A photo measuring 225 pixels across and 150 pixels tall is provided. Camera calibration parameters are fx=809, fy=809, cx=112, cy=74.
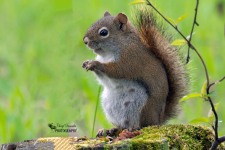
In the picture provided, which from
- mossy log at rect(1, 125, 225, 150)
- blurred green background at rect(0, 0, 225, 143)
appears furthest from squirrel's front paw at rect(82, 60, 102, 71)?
mossy log at rect(1, 125, 225, 150)

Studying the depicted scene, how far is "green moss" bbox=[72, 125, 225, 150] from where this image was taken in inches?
145

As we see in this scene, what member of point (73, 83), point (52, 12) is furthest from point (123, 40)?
point (52, 12)

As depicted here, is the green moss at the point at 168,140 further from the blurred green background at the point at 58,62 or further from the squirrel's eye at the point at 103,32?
the squirrel's eye at the point at 103,32

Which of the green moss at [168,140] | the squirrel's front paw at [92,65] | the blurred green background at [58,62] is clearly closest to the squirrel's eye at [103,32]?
the blurred green background at [58,62]

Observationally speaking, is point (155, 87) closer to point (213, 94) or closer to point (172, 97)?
point (172, 97)

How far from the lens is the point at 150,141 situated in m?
3.71

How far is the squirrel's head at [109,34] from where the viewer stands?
5.06m

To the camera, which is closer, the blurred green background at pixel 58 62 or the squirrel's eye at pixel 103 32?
the squirrel's eye at pixel 103 32

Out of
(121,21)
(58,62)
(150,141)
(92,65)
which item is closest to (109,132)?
(92,65)

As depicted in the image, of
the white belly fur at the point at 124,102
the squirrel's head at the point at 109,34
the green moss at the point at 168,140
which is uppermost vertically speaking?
the squirrel's head at the point at 109,34

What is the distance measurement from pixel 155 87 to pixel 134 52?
0.28 m

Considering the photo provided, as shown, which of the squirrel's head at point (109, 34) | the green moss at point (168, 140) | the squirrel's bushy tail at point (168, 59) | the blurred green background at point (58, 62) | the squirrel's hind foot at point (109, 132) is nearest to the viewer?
the green moss at point (168, 140)

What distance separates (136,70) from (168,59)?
0.23 metres

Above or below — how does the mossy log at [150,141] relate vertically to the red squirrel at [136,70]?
below
